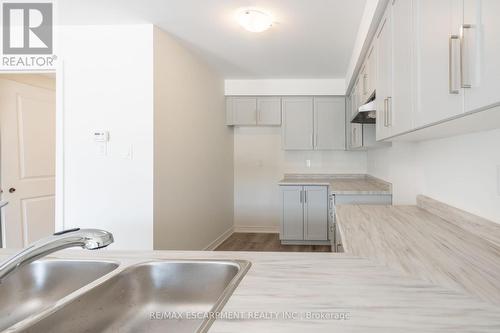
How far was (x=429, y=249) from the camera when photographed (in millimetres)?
1184

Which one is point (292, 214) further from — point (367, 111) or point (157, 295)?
point (157, 295)

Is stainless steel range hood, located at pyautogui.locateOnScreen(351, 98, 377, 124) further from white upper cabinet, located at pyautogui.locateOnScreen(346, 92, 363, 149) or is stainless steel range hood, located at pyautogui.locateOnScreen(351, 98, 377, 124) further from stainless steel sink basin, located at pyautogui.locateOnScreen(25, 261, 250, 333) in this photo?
stainless steel sink basin, located at pyautogui.locateOnScreen(25, 261, 250, 333)

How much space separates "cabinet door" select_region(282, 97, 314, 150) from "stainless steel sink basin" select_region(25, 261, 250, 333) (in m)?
3.58

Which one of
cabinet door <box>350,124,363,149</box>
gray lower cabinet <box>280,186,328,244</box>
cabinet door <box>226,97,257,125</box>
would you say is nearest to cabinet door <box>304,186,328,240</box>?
gray lower cabinet <box>280,186,328,244</box>

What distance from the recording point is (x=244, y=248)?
4.06 m

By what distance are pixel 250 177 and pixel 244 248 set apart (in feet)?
4.14

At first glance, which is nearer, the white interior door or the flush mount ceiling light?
the flush mount ceiling light

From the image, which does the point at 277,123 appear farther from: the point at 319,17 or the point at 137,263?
the point at 137,263

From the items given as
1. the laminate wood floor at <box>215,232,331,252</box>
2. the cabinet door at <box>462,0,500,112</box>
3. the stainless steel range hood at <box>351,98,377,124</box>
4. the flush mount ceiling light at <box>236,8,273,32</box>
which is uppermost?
the flush mount ceiling light at <box>236,8,273,32</box>

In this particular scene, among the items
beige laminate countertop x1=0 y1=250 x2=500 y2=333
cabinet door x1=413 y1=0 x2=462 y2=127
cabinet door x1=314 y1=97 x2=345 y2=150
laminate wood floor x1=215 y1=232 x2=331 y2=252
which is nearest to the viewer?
beige laminate countertop x1=0 y1=250 x2=500 y2=333

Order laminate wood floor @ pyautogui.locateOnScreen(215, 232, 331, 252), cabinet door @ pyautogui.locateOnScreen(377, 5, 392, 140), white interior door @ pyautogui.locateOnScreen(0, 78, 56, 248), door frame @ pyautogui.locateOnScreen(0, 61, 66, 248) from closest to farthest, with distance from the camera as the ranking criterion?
cabinet door @ pyautogui.locateOnScreen(377, 5, 392, 140) → door frame @ pyautogui.locateOnScreen(0, 61, 66, 248) → white interior door @ pyautogui.locateOnScreen(0, 78, 56, 248) → laminate wood floor @ pyautogui.locateOnScreen(215, 232, 331, 252)

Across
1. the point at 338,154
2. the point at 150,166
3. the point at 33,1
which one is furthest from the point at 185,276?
the point at 338,154

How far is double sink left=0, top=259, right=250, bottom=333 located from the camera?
0.94 metres

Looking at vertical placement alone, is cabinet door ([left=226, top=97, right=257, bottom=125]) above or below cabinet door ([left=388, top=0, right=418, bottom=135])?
above
